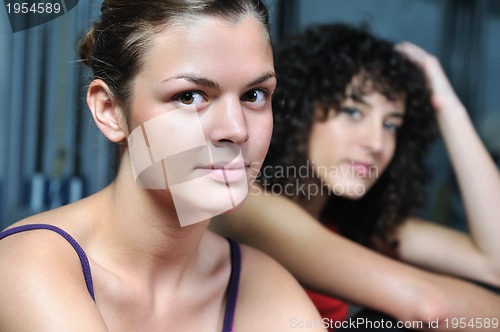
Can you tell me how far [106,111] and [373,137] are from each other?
92 centimetres

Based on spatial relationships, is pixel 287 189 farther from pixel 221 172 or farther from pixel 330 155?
pixel 221 172

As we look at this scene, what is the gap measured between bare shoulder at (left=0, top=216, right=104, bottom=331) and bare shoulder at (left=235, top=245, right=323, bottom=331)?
352 millimetres

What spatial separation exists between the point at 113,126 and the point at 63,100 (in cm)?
124

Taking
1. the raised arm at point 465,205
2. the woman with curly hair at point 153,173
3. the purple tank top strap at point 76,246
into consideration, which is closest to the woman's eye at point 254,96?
the woman with curly hair at point 153,173

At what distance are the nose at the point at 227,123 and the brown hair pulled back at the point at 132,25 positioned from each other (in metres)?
0.14

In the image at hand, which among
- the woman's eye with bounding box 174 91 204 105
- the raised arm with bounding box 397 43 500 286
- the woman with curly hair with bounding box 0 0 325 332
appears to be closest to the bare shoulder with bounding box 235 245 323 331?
the woman with curly hair with bounding box 0 0 325 332

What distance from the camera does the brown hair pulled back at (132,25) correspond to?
3.42 ft

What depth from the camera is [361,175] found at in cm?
185

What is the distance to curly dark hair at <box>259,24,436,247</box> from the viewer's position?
1902mm

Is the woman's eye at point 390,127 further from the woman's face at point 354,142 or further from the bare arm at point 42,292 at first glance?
the bare arm at point 42,292

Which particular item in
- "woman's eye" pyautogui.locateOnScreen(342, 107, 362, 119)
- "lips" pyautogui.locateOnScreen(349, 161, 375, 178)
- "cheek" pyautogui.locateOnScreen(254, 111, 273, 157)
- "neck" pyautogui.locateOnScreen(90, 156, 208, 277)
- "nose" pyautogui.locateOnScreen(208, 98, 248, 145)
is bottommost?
"lips" pyautogui.locateOnScreen(349, 161, 375, 178)

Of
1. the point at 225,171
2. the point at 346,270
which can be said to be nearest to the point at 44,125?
the point at 346,270

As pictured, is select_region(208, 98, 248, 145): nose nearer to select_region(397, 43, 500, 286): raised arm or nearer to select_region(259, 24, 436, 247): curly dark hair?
select_region(259, 24, 436, 247): curly dark hair

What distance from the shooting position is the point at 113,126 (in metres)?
1.11
